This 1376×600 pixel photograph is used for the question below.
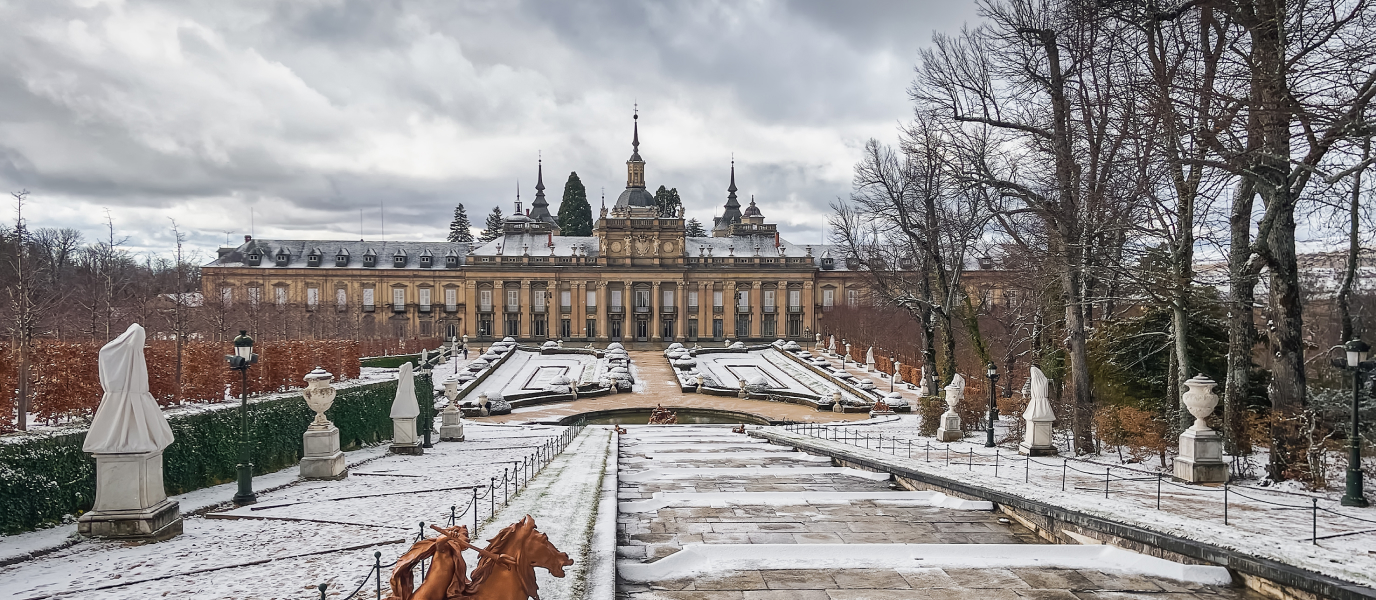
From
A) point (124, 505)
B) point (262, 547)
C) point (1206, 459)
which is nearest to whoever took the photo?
point (262, 547)

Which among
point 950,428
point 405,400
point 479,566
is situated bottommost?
point 950,428

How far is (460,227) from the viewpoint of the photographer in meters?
113

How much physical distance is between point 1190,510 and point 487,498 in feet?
30.3

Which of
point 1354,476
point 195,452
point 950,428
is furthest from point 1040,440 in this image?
point 195,452

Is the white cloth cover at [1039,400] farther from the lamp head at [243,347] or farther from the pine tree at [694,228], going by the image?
the pine tree at [694,228]

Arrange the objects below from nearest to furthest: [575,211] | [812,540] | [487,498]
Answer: [812,540], [487,498], [575,211]

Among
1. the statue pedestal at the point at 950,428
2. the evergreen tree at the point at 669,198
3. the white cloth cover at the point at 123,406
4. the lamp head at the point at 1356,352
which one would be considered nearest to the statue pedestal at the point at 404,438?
the white cloth cover at the point at 123,406

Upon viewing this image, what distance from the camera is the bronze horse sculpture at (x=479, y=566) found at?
183 inches

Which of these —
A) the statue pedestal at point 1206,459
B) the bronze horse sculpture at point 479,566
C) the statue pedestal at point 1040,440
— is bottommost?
the statue pedestal at point 1040,440

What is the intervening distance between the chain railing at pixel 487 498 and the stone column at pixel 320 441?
3.05 metres

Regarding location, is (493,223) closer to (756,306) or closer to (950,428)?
(756,306)

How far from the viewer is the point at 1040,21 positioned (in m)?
15.3

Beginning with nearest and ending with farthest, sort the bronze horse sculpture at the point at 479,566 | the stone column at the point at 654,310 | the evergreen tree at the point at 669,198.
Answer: the bronze horse sculpture at the point at 479,566 → the stone column at the point at 654,310 → the evergreen tree at the point at 669,198

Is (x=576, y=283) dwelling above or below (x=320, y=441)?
above
